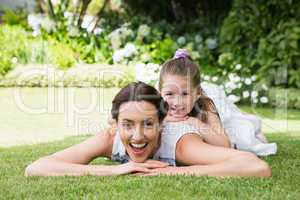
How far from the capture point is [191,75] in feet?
17.0

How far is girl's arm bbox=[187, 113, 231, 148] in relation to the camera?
489 centimetres

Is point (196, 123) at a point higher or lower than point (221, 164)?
higher

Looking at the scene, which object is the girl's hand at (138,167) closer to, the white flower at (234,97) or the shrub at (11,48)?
the white flower at (234,97)

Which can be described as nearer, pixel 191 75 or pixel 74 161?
pixel 74 161

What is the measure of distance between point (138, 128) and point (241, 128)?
1.63 metres

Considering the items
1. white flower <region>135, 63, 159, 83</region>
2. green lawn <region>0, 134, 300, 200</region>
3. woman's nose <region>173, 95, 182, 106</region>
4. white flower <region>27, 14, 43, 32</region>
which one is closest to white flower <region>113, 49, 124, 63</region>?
Result: white flower <region>135, 63, 159, 83</region>

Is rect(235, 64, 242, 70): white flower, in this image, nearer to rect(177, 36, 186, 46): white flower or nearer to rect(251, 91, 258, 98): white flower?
rect(251, 91, 258, 98): white flower

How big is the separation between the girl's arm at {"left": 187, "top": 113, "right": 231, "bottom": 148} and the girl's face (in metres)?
0.13

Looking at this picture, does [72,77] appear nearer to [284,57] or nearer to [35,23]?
[35,23]

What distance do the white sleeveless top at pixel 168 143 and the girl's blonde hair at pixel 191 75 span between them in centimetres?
48

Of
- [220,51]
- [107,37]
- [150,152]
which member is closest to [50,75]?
[107,37]

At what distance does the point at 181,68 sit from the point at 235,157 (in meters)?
1.11

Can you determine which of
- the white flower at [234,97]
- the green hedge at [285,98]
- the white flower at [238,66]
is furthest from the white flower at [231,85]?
the white flower at [238,66]

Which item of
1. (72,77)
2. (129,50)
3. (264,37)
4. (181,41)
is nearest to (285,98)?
(264,37)
